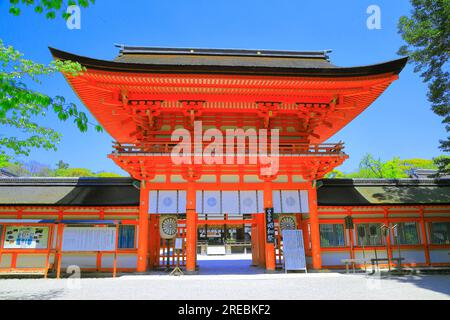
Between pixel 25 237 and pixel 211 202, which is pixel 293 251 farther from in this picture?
pixel 25 237

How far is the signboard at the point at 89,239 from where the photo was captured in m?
Result: 12.8

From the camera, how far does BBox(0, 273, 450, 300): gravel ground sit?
873cm

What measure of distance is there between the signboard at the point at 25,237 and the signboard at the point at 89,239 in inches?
78.1

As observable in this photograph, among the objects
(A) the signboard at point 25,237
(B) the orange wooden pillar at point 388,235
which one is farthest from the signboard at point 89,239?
(B) the orange wooden pillar at point 388,235

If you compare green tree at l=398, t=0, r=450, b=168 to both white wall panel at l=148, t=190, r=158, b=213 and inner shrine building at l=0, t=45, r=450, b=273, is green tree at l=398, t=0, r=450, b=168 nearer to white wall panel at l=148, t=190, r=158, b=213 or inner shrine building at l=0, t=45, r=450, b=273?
inner shrine building at l=0, t=45, r=450, b=273

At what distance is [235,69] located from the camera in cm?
1205

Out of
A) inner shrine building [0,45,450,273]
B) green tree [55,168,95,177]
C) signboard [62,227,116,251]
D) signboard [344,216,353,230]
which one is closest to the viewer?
inner shrine building [0,45,450,273]

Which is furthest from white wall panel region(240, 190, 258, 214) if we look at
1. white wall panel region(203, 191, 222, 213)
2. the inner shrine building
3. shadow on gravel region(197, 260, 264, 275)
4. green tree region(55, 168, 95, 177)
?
green tree region(55, 168, 95, 177)

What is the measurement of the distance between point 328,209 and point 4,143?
519 inches

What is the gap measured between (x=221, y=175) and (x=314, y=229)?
481cm

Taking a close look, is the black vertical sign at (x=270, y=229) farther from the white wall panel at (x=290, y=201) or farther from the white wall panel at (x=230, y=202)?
the white wall panel at (x=230, y=202)

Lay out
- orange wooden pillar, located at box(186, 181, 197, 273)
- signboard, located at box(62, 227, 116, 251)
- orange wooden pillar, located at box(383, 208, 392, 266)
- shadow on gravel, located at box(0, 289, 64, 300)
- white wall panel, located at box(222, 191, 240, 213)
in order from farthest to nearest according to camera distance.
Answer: orange wooden pillar, located at box(383, 208, 392, 266), white wall panel, located at box(222, 191, 240, 213), orange wooden pillar, located at box(186, 181, 197, 273), signboard, located at box(62, 227, 116, 251), shadow on gravel, located at box(0, 289, 64, 300)

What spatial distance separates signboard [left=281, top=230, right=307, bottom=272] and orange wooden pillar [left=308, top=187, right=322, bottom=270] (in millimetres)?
639

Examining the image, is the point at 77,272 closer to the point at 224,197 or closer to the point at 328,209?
the point at 224,197
